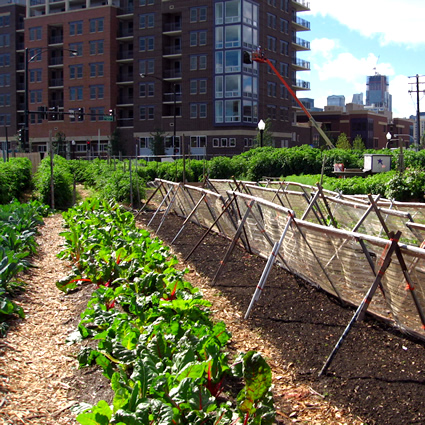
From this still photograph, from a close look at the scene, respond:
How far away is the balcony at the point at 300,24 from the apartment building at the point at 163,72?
22cm

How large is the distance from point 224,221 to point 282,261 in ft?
12.6

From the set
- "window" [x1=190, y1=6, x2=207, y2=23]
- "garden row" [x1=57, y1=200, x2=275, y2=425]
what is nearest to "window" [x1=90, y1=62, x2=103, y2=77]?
"window" [x1=190, y1=6, x2=207, y2=23]

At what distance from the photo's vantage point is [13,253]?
26.8ft

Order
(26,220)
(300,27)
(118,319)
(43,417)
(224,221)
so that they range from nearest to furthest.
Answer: (43,417) → (118,319) → (26,220) → (224,221) → (300,27)

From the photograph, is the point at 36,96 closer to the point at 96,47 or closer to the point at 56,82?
the point at 56,82

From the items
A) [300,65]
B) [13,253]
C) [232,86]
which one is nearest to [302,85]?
[300,65]

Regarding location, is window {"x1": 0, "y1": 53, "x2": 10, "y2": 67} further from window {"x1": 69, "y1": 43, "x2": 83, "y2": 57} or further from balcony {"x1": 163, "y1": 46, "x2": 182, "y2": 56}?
balcony {"x1": 163, "y1": 46, "x2": 182, "y2": 56}

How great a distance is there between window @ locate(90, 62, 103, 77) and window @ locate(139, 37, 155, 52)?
6.36 m

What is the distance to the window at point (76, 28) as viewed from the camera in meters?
77.6

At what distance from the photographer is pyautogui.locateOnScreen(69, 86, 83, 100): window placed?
7725 centimetres

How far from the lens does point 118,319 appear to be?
599cm

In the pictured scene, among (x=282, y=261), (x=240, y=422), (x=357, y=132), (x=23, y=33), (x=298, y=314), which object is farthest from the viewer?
(x=357, y=132)

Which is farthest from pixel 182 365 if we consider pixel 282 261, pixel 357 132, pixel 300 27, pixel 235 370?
pixel 357 132

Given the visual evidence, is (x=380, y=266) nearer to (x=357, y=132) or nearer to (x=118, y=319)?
(x=118, y=319)
